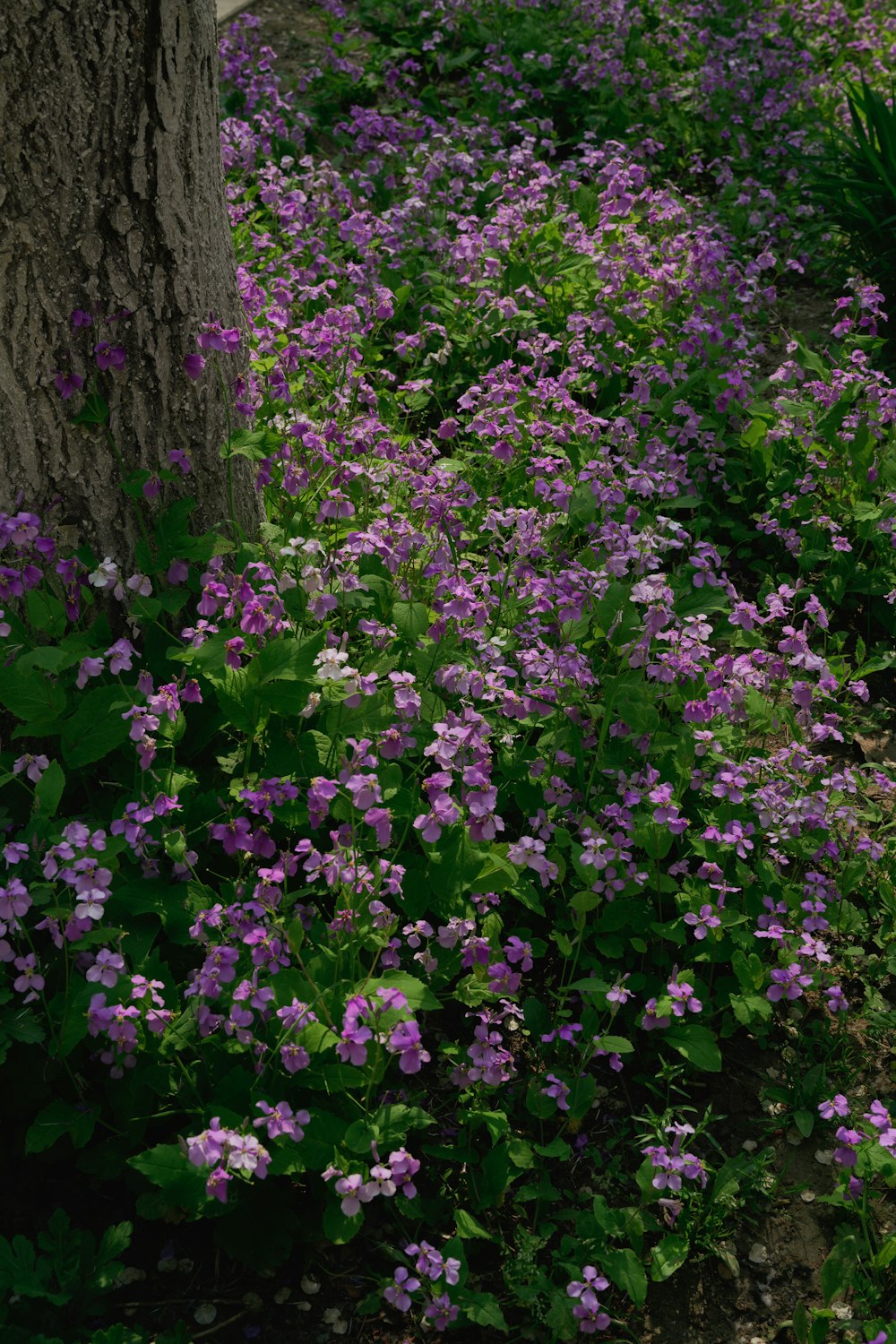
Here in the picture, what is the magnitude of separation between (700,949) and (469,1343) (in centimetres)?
98

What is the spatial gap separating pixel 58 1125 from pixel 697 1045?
4.39 feet

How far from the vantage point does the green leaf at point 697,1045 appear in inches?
99.0

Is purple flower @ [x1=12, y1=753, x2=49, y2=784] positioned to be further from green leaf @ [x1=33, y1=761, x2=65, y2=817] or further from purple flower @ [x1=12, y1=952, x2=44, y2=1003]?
purple flower @ [x1=12, y1=952, x2=44, y2=1003]

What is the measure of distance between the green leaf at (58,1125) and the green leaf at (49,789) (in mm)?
566

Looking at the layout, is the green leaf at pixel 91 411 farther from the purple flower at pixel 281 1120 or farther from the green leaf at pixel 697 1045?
the green leaf at pixel 697 1045

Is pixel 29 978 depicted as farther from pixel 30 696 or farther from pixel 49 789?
pixel 30 696

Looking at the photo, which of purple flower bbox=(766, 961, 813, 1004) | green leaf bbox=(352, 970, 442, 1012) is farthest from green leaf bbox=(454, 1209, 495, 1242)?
purple flower bbox=(766, 961, 813, 1004)

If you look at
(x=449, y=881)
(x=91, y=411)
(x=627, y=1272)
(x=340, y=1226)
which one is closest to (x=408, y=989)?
(x=449, y=881)

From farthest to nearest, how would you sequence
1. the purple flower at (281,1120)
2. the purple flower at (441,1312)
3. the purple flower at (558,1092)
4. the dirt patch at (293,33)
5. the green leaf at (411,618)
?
the dirt patch at (293,33) < the green leaf at (411,618) < the purple flower at (558,1092) < the purple flower at (441,1312) < the purple flower at (281,1120)

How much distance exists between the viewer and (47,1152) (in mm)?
2303

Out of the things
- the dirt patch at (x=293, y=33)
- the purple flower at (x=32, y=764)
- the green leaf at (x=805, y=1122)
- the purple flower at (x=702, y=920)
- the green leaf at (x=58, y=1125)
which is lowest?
the green leaf at (x=805, y=1122)

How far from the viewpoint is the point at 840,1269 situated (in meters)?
2.26

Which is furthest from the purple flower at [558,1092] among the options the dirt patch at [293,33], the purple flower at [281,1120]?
the dirt patch at [293,33]

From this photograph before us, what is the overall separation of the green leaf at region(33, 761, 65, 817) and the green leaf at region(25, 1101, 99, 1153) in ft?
1.86
